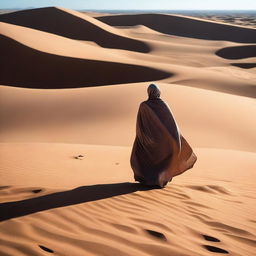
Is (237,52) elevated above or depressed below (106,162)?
above

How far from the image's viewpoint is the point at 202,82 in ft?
71.1

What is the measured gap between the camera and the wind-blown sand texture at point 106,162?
4008 mm

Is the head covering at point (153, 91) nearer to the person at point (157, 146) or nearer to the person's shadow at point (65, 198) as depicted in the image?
the person at point (157, 146)

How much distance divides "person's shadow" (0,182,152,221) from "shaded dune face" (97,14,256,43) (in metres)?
51.4

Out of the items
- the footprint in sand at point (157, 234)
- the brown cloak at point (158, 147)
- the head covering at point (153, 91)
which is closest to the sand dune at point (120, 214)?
the footprint in sand at point (157, 234)

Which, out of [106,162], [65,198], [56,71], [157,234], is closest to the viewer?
[157,234]

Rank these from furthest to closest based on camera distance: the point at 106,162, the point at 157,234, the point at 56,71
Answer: the point at 56,71
the point at 106,162
the point at 157,234

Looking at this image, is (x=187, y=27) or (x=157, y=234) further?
(x=187, y=27)

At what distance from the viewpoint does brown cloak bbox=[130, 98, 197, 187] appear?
17.8 feet

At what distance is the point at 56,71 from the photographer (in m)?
21.6

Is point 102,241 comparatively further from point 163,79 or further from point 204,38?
point 204,38

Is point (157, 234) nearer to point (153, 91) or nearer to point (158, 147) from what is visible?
point (158, 147)

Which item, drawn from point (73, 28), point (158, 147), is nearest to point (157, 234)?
point (158, 147)

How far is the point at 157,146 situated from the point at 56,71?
55.8 ft
